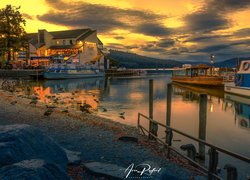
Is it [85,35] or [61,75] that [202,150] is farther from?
[85,35]

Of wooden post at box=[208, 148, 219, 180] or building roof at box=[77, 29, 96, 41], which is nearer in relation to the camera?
wooden post at box=[208, 148, 219, 180]

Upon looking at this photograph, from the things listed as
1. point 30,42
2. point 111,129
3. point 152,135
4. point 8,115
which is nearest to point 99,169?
point 152,135

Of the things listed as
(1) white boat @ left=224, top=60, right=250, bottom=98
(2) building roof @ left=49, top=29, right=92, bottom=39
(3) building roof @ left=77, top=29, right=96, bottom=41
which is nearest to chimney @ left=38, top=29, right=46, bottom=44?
(2) building roof @ left=49, top=29, right=92, bottom=39

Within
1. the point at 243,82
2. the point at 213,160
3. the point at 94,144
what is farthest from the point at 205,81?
the point at 213,160

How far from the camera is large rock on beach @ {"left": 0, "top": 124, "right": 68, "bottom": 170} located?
544 centimetres

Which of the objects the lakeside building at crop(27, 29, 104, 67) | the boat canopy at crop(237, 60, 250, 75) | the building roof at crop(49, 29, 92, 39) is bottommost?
the boat canopy at crop(237, 60, 250, 75)

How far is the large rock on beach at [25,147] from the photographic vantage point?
5.44 metres

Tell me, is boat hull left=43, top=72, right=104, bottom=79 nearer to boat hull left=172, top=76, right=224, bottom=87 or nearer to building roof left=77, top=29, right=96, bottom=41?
building roof left=77, top=29, right=96, bottom=41

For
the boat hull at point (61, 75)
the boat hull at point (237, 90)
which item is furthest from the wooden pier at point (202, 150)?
the boat hull at point (61, 75)

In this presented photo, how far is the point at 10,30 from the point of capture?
78.5 metres

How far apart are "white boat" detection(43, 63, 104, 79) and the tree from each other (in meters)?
12.2

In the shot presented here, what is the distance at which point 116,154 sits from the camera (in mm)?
10742

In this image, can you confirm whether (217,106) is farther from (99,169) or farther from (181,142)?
(99,169)

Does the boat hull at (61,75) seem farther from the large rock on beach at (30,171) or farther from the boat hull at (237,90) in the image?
the large rock on beach at (30,171)
